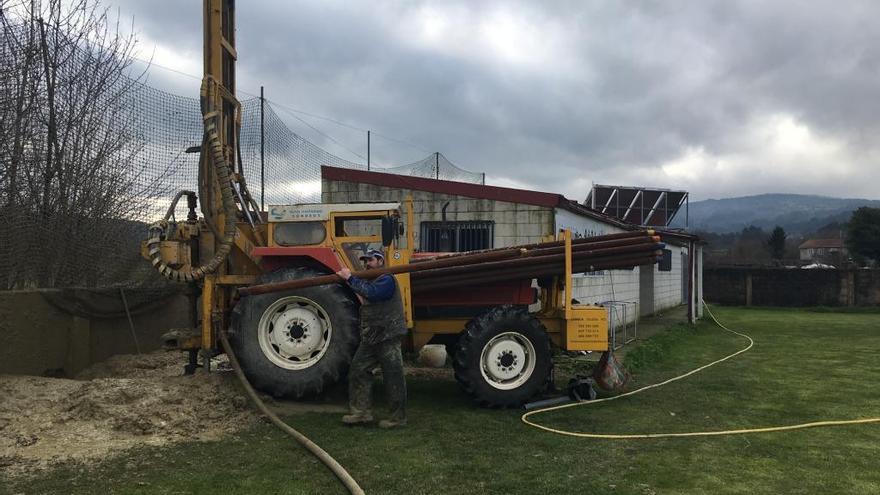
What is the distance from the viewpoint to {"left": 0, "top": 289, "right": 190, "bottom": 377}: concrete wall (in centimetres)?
715

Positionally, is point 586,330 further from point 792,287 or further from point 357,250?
point 792,287

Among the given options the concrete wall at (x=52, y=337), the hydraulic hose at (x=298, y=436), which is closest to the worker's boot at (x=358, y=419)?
the hydraulic hose at (x=298, y=436)

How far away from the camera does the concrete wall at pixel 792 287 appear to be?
28.3m

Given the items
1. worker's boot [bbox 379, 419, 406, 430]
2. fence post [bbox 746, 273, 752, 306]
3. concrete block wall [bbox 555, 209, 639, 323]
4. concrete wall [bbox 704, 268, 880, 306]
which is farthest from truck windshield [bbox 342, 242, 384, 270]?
fence post [bbox 746, 273, 752, 306]

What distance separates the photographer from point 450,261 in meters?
7.39

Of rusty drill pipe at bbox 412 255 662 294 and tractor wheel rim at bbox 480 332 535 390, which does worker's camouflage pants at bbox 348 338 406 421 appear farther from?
tractor wheel rim at bbox 480 332 535 390

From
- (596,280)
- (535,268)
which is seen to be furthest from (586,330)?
(596,280)

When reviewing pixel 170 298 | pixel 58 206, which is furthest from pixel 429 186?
pixel 58 206

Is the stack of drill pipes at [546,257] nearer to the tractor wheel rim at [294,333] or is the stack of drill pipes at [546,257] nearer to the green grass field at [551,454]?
the tractor wheel rim at [294,333]

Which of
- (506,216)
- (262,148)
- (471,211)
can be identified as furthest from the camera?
(471,211)

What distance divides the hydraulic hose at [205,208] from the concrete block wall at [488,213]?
4.34 metres

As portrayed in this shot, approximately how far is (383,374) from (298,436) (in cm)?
116

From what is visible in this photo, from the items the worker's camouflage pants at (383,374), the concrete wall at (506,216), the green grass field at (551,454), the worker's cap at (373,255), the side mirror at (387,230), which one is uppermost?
the concrete wall at (506,216)

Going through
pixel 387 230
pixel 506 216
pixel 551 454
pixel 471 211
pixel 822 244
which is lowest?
pixel 551 454
